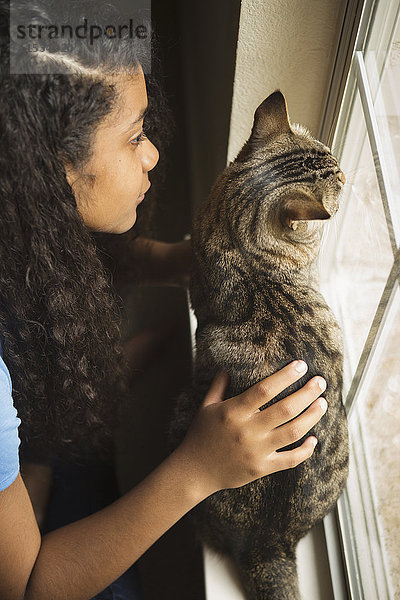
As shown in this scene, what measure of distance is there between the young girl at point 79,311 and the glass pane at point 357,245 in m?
0.21

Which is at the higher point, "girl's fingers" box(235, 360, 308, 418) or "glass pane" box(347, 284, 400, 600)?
"girl's fingers" box(235, 360, 308, 418)

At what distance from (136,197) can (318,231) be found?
312 mm

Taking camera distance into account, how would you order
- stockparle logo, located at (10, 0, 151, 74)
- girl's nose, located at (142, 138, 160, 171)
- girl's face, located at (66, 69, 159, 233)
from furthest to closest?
girl's nose, located at (142, 138, 160, 171) < girl's face, located at (66, 69, 159, 233) < stockparle logo, located at (10, 0, 151, 74)

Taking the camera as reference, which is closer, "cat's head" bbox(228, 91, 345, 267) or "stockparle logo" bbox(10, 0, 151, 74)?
Answer: "stockparle logo" bbox(10, 0, 151, 74)

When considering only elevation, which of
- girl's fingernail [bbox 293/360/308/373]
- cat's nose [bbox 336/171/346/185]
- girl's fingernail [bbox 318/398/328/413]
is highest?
cat's nose [bbox 336/171/346/185]

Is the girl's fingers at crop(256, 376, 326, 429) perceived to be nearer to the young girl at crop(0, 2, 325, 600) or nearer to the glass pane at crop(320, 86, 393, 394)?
the young girl at crop(0, 2, 325, 600)

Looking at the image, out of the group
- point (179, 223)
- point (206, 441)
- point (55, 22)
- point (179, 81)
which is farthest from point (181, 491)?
point (179, 81)

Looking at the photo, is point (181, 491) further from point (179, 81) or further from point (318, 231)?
point (179, 81)

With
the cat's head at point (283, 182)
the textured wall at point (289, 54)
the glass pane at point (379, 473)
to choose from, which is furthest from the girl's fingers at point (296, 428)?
the textured wall at point (289, 54)

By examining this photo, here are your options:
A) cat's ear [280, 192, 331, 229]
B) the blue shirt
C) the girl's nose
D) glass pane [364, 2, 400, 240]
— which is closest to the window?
glass pane [364, 2, 400, 240]

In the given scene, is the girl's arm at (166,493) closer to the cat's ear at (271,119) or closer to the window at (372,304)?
the window at (372,304)

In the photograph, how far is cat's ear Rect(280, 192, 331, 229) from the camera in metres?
0.76

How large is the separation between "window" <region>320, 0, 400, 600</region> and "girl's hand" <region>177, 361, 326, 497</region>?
134 millimetres

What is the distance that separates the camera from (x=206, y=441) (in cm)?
83
